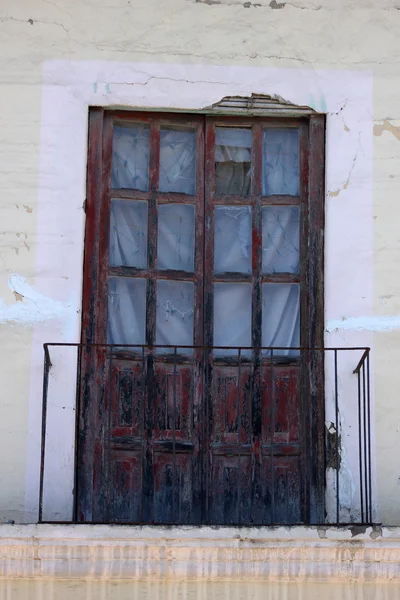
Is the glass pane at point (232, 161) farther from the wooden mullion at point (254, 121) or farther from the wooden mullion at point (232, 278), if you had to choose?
the wooden mullion at point (232, 278)

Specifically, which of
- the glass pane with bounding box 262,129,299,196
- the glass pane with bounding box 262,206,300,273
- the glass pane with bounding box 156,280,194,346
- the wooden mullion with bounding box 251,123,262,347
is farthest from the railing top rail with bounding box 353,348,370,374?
the glass pane with bounding box 262,129,299,196

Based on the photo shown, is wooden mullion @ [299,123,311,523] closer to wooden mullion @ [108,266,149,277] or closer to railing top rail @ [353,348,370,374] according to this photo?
railing top rail @ [353,348,370,374]

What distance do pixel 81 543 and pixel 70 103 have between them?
246 centimetres

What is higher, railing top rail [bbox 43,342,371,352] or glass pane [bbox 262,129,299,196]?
glass pane [bbox 262,129,299,196]

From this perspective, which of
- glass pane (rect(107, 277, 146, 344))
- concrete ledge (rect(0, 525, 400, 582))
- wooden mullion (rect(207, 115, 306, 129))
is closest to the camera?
concrete ledge (rect(0, 525, 400, 582))

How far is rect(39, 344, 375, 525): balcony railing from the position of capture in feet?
25.2

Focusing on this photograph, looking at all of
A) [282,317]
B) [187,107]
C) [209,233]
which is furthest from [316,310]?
[187,107]

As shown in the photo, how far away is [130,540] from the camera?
7168 mm

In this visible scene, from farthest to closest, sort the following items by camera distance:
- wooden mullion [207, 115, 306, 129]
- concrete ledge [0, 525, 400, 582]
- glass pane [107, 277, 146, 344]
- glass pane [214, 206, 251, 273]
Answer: wooden mullion [207, 115, 306, 129] → glass pane [214, 206, 251, 273] → glass pane [107, 277, 146, 344] → concrete ledge [0, 525, 400, 582]

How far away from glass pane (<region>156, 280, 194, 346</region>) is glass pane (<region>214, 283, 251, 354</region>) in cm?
15

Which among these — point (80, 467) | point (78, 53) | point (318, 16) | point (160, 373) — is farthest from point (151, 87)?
point (80, 467)

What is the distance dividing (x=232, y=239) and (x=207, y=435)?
1.12m

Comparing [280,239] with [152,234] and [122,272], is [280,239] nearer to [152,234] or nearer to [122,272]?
[152,234]

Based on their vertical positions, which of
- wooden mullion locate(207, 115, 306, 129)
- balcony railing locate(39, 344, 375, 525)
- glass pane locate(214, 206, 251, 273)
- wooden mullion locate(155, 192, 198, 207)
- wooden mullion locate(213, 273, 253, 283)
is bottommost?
balcony railing locate(39, 344, 375, 525)
